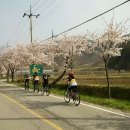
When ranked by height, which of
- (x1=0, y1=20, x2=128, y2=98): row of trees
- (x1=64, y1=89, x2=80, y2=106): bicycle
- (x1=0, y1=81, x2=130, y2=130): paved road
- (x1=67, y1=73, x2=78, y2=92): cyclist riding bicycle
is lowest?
(x1=0, y1=81, x2=130, y2=130): paved road

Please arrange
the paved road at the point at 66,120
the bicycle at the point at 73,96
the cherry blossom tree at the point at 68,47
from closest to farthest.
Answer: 1. the paved road at the point at 66,120
2. the bicycle at the point at 73,96
3. the cherry blossom tree at the point at 68,47

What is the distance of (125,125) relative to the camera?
531 inches

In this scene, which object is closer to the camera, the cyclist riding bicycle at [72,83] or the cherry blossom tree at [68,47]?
Answer: the cyclist riding bicycle at [72,83]

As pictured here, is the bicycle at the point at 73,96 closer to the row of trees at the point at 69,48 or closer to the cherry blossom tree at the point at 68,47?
the row of trees at the point at 69,48

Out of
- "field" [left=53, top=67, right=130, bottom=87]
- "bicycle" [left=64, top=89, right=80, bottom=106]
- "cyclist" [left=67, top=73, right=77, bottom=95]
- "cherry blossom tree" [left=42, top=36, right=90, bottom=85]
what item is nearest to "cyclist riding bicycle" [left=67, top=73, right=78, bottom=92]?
"cyclist" [left=67, top=73, right=77, bottom=95]

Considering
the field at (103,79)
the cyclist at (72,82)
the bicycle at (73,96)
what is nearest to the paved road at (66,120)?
the bicycle at (73,96)

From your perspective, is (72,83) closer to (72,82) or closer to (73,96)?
(72,82)

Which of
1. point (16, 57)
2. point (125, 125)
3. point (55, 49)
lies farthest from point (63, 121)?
point (16, 57)

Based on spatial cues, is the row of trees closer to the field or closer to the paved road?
the field

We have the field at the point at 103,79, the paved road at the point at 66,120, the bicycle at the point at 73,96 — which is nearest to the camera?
the paved road at the point at 66,120

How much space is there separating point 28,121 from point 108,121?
2.84m

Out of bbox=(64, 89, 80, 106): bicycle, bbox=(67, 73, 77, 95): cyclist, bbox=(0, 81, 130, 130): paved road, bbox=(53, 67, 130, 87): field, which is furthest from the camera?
bbox=(53, 67, 130, 87): field

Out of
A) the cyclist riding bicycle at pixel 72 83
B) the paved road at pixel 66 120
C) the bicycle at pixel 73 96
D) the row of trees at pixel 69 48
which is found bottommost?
the paved road at pixel 66 120

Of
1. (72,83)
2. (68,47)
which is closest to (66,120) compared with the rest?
(72,83)
